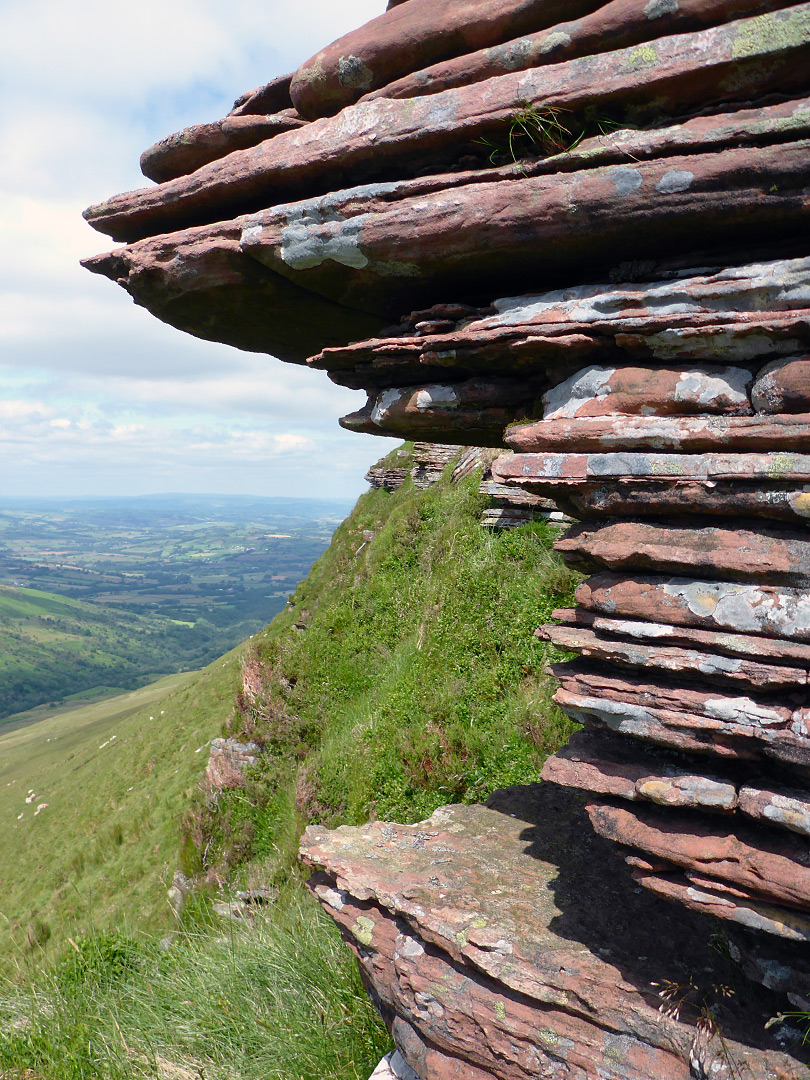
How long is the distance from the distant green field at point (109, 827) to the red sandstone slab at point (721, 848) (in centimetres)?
1317

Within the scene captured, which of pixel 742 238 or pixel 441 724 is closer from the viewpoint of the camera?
pixel 742 238

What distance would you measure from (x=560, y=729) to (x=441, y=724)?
7.75 feet

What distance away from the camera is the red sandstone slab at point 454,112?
4340mm

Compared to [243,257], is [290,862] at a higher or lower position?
lower

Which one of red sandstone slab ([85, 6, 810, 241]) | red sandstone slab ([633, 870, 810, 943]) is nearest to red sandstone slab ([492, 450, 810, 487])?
red sandstone slab ([85, 6, 810, 241])

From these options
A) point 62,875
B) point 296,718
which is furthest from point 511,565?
point 62,875

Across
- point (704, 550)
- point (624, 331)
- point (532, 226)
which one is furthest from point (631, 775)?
point (532, 226)

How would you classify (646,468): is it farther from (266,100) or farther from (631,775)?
(266,100)

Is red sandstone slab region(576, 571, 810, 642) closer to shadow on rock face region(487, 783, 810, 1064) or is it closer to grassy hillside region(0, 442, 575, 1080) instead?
shadow on rock face region(487, 783, 810, 1064)

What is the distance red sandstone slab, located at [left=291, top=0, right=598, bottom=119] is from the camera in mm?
5219

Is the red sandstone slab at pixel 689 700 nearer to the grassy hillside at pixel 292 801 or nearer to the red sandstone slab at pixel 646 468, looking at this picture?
the red sandstone slab at pixel 646 468

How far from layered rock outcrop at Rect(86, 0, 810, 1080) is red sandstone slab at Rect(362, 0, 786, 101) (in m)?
0.02

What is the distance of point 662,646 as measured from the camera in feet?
14.9

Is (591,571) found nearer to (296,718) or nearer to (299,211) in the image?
(299,211)
